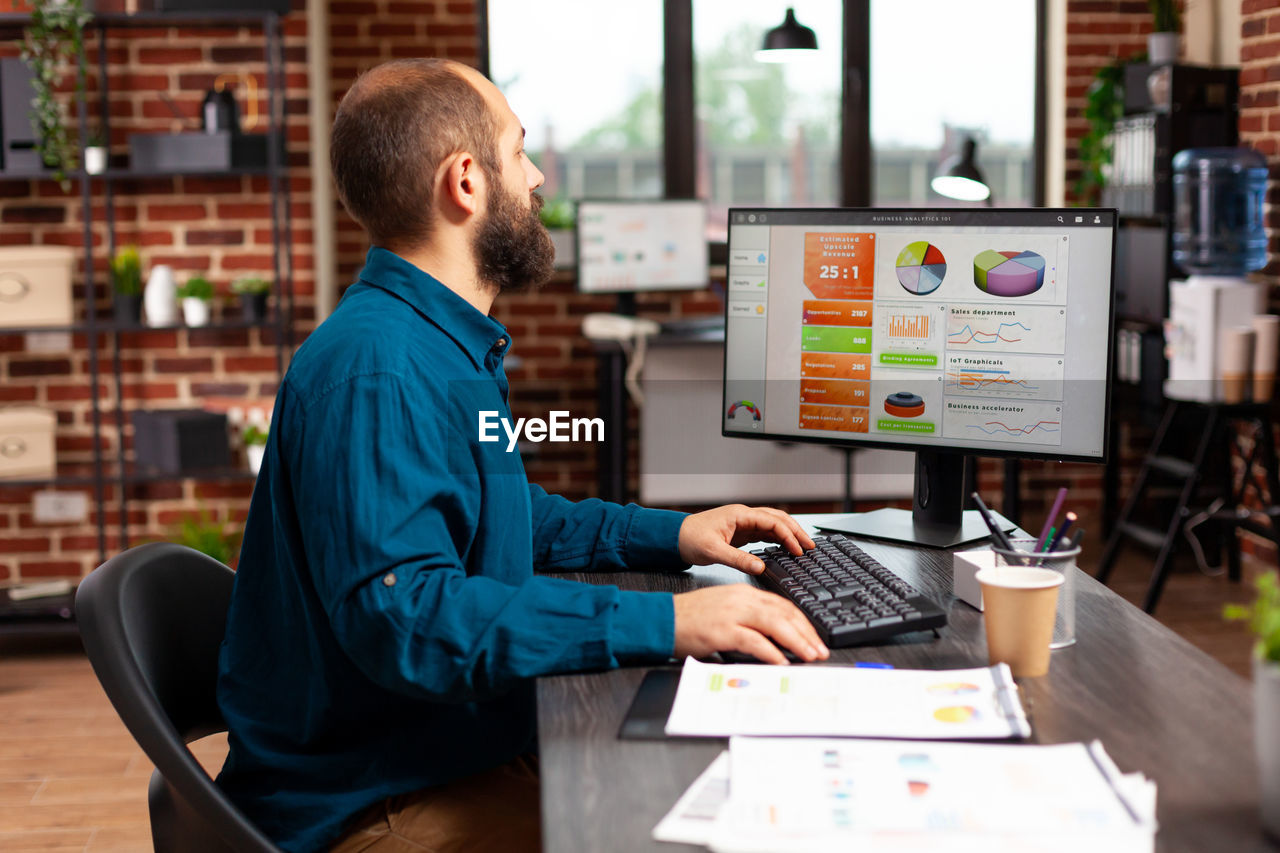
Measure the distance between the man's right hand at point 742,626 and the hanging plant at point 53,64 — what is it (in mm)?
3030

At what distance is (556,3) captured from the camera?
4.83 meters

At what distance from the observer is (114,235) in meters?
3.71

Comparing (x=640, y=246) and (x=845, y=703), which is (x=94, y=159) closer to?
(x=640, y=246)

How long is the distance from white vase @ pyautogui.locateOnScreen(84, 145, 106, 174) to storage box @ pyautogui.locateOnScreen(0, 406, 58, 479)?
0.75 m

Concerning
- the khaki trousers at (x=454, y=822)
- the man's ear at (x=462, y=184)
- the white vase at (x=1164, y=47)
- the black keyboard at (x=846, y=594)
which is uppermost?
the white vase at (x=1164, y=47)

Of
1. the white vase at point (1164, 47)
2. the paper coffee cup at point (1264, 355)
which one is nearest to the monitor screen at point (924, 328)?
the paper coffee cup at point (1264, 355)

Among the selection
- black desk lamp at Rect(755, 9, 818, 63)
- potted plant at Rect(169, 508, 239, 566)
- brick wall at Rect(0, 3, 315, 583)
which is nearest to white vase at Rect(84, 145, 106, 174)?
brick wall at Rect(0, 3, 315, 583)

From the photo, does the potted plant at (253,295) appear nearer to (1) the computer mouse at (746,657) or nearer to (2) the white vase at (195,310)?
(2) the white vase at (195,310)

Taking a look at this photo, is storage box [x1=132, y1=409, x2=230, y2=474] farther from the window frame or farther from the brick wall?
the window frame

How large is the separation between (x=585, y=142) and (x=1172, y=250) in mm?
2269

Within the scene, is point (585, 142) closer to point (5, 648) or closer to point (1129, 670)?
point (5, 648)

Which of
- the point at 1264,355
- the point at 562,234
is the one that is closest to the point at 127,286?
the point at 562,234

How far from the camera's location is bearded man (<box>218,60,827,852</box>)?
1.09 m

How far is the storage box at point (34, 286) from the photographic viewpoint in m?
3.50
